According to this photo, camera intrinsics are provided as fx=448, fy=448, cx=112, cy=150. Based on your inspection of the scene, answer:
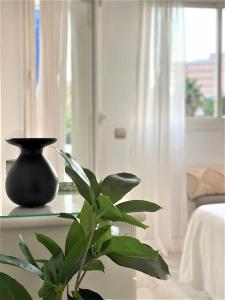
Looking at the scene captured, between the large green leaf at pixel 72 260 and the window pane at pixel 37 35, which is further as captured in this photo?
the window pane at pixel 37 35

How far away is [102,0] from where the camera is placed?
400 cm

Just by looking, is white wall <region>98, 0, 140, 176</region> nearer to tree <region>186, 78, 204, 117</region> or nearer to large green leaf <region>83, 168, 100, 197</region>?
tree <region>186, 78, 204, 117</region>

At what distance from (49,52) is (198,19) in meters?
1.60

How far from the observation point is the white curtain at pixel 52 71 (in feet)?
12.1

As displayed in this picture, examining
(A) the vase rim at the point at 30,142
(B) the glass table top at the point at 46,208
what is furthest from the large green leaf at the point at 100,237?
(A) the vase rim at the point at 30,142

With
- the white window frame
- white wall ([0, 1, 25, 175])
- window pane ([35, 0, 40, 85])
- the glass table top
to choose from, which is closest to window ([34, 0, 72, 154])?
window pane ([35, 0, 40, 85])

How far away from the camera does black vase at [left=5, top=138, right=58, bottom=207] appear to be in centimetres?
124

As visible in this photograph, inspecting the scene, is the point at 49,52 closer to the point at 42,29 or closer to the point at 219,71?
the point at 42,29

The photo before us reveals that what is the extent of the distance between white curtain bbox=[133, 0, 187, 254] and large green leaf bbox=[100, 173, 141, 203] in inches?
124

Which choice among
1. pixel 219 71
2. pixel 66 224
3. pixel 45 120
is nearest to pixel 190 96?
pixel 219 71

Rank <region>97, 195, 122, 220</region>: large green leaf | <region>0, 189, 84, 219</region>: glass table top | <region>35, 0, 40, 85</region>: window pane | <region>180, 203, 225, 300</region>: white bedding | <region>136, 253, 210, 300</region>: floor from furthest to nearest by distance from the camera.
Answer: <region>35, 0, 40, 85</region>: window pane < <region>136, 253, 210, 300</region>: floor < <region>180, 203, 225, 300</region>: white bedding < <region>0, 189, 84, 219</region>: glass table top < <region>97, 195, 122, 220</region>: large green leaf

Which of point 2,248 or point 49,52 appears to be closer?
point 2,248

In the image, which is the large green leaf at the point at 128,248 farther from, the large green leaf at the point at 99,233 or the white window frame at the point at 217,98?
the white window frame at the point at 217,98

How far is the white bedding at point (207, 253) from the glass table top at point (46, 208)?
1678mm
